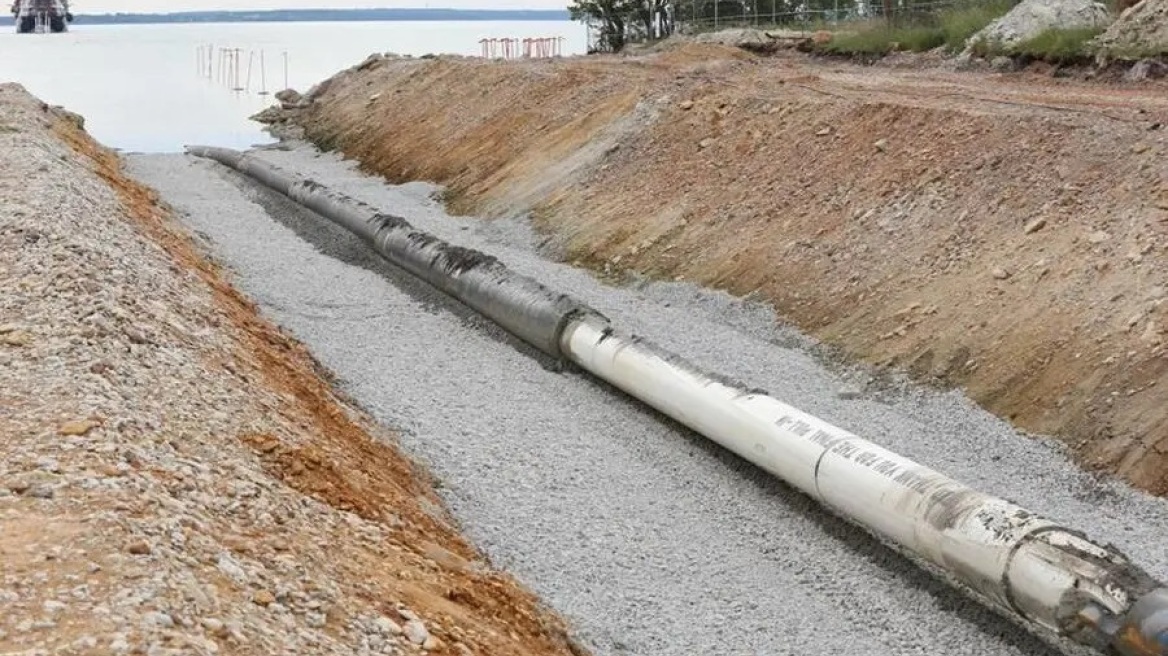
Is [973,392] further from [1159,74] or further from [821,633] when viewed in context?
[1159,74]

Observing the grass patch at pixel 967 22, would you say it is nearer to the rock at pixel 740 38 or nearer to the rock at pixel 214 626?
the rock at pixel 740 38

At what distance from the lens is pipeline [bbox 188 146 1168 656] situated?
7.86 meters

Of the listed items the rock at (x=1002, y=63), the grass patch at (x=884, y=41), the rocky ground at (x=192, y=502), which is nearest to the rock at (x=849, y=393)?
the rocky ground at (x=192, y=502)

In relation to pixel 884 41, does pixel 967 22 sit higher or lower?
higher

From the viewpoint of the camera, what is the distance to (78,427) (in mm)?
7770

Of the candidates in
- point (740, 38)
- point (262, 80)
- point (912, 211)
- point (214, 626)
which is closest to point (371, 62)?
point (740, 38)

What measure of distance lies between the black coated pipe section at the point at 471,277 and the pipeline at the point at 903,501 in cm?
4

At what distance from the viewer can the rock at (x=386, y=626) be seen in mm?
6445

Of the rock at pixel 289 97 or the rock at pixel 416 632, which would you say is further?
the rock at pixel 289 97

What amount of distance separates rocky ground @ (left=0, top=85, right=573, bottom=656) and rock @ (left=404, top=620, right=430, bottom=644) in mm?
16

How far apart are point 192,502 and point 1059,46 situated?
77.3ft

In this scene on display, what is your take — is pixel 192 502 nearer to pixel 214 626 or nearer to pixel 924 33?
pixel 214 626

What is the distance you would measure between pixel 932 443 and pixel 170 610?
27.6ft

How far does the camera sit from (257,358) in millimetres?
12500
